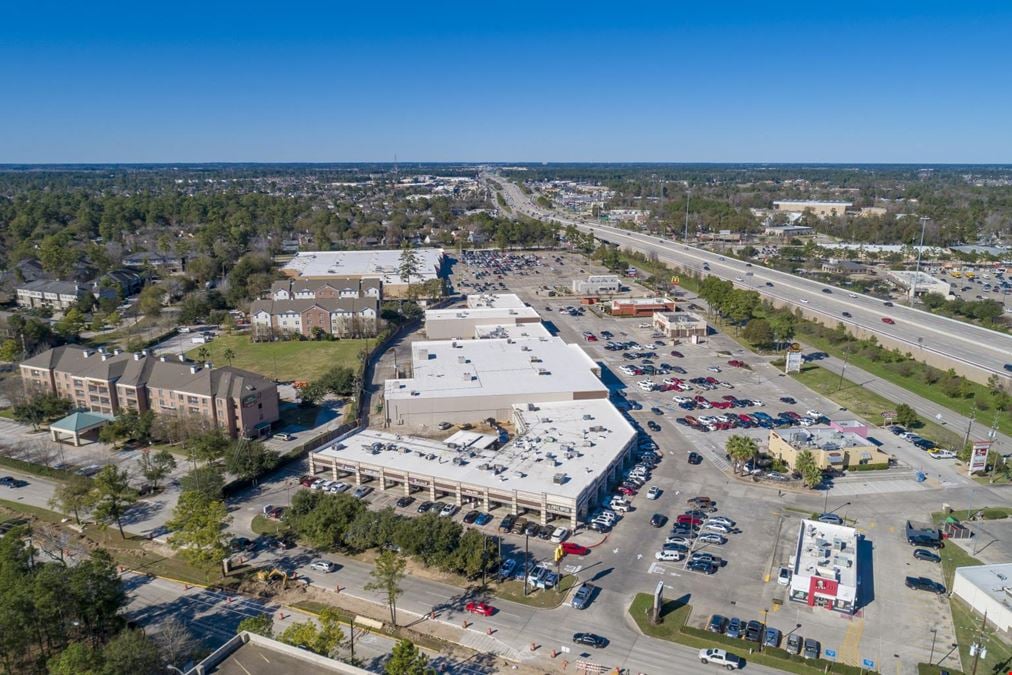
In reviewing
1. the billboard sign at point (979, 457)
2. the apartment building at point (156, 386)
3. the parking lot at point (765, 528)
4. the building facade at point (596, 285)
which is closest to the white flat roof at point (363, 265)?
the building facade at point (596, 285)

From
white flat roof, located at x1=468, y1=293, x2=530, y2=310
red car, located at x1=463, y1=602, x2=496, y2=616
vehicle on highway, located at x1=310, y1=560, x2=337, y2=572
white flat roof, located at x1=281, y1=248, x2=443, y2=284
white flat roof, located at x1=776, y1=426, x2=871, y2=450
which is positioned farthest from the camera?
white flat roof, located at x1=281, y1=248, x2=443, y2=284

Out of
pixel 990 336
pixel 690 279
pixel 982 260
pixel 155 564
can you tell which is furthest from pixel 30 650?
pixel 982 260

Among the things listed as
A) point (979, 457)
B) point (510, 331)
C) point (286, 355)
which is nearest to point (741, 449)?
point (979, 457)

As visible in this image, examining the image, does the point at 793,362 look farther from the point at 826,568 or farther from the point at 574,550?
the point at 574,550

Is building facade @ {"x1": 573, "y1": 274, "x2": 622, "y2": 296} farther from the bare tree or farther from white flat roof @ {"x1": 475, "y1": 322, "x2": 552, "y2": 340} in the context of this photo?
the bare tree

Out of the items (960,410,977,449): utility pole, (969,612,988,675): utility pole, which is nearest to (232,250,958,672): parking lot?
(969,612,988,675): utility pole

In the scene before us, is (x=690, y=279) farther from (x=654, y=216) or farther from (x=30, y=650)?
(x=30, y=650)
